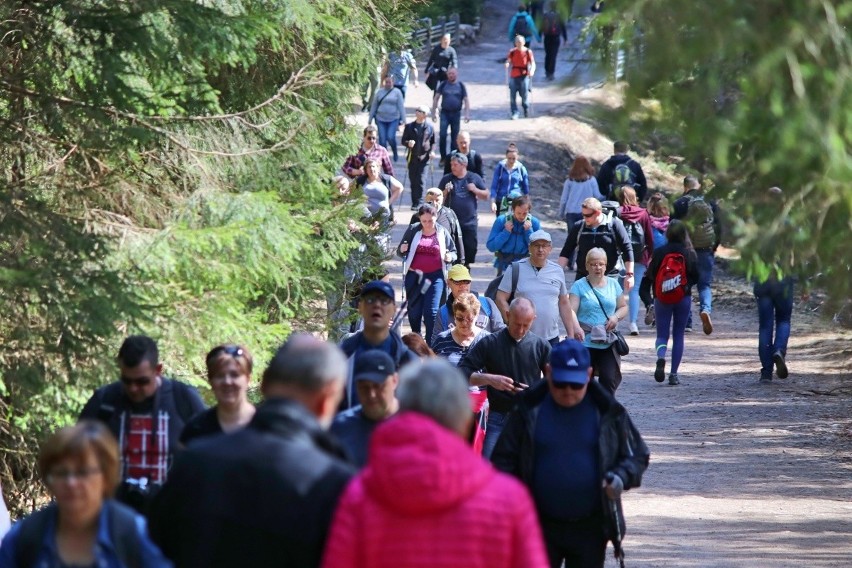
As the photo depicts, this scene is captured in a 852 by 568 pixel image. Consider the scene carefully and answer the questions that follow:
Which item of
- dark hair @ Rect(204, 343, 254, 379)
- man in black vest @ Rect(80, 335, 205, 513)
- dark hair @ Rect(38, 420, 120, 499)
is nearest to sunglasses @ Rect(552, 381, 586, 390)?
dark hair @ Rect(204, 343, 254, 379)

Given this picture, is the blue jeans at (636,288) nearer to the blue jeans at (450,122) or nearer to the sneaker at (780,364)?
the sneaker at (780,364)

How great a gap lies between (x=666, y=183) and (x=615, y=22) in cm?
3001

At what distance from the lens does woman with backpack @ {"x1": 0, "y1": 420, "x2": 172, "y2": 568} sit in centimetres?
436

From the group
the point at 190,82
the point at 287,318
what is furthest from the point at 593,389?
the point at 287,318

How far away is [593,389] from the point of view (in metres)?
6.59

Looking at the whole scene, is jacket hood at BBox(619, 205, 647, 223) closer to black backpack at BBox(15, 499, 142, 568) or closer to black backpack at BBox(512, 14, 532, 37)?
black backpack at BBox(15, 499, 142, 568)

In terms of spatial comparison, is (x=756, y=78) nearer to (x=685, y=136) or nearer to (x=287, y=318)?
(x=685, y=136)

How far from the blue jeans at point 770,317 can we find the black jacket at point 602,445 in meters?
8.66

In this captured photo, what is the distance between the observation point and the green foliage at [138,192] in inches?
322

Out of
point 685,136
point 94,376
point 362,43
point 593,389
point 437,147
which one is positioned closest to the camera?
point 685,136

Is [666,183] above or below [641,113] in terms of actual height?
below

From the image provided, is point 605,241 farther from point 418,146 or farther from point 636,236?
point 418,146

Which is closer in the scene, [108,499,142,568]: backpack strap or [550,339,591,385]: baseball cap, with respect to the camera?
[108,499,142,568]: backpack strap

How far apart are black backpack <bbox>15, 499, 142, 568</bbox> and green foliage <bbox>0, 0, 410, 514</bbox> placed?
10.7 feet
